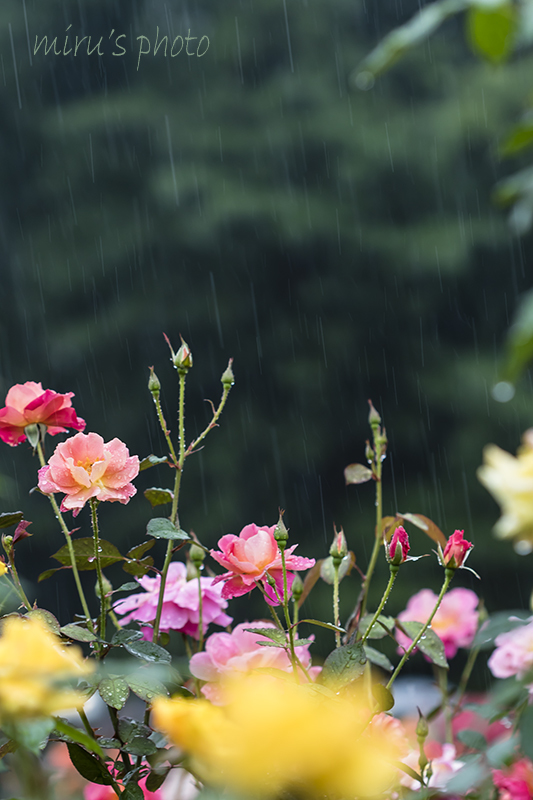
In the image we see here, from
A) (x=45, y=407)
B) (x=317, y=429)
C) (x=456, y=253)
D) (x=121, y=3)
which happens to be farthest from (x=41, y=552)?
(x=45, y=407)

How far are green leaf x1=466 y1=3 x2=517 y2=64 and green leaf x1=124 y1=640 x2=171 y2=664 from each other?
325 millimetres

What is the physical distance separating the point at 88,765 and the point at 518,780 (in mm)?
208

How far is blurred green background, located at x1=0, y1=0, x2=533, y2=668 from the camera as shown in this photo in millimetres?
3699

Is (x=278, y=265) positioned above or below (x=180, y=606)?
above

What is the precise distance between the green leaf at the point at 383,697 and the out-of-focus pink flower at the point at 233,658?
0.08m

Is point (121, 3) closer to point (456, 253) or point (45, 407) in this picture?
point (456, 253)

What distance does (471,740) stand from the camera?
1.33 feet

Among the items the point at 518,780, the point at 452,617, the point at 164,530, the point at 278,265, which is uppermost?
the point at 278,265

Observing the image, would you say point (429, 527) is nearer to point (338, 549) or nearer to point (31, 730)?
point (338, 549)

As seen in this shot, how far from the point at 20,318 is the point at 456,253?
2110 mm

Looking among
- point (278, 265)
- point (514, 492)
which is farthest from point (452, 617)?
point (278, 265)

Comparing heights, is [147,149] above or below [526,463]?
above

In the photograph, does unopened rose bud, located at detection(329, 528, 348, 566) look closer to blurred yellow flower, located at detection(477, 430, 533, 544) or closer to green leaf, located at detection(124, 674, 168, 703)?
green leaf, located at detection(124, 674, 168, 703)

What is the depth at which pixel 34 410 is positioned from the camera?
0.54m
